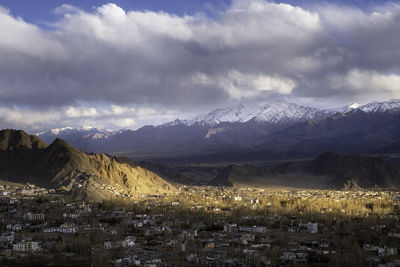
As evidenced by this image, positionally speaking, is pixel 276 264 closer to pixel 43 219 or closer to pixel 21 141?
pixel 43 219

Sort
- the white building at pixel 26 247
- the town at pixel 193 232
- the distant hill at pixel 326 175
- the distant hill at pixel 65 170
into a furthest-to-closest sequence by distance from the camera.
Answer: the distant hill at pixel 326 175, the distant hill at pixel 65 170, the white building at pixel 26 247, the town at pixel 193 232

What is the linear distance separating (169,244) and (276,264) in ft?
48.2

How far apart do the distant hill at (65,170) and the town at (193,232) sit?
13.3 metres

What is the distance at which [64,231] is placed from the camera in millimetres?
67250

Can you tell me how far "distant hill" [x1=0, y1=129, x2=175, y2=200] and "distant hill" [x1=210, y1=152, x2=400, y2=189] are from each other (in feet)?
144

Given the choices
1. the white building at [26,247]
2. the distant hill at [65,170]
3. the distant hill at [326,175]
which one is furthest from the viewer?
the distant hill at [326,175]

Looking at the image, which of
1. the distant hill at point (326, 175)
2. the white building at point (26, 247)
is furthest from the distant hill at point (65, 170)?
the white building at point (26, 247)

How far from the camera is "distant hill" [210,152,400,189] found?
167m

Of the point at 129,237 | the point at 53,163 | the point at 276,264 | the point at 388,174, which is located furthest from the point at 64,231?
the point at 388,174

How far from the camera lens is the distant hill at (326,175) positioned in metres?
167

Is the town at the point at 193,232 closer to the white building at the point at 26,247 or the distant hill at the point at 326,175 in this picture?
the white building at the point at 26,247

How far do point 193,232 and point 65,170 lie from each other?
66.8 meters

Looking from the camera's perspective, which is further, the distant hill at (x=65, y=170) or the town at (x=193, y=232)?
the distant hill at (x=65, y=170)

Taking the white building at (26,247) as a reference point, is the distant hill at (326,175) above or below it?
above
